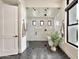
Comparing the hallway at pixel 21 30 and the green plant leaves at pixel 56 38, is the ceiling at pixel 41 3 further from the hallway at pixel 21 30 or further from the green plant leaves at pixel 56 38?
the green plant leaves at pixel 56 38

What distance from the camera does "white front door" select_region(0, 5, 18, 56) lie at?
5594mm

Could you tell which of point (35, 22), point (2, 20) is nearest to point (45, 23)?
point (35, 22)

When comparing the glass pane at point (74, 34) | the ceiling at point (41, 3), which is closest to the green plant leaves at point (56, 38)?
the glass pane at point (74, 34)

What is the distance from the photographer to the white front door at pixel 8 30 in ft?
18.4

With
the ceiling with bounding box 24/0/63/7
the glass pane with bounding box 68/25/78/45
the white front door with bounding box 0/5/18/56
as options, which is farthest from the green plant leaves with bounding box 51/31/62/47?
the white front door with bounding box 0/5/18/56

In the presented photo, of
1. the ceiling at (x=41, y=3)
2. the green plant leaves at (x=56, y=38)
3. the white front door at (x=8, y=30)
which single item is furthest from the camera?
the ceiling at (x=41, y=3)

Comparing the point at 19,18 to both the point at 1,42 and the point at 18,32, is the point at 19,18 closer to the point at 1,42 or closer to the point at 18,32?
the point at 18,32

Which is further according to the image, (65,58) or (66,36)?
(66,36)

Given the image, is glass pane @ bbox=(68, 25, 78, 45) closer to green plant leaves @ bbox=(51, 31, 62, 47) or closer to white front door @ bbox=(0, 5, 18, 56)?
green plant leaves @ bbox=(51, 31, 62, 47)

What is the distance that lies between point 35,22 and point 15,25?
782 centimetres

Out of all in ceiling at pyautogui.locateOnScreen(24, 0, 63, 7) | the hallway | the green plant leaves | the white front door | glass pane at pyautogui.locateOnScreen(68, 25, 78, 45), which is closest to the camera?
glass pane at pyautogui.locateOnScreen(68, 25, 78, 45)

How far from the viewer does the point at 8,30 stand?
573 cm

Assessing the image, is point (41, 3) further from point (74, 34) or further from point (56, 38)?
point (74, 34)

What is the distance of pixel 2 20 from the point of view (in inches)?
220
